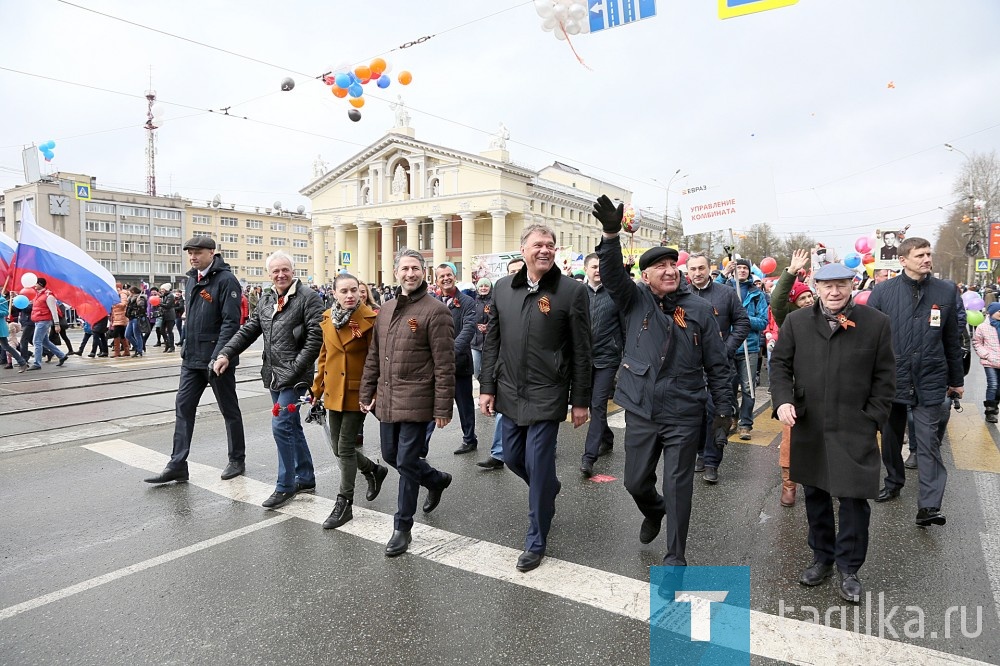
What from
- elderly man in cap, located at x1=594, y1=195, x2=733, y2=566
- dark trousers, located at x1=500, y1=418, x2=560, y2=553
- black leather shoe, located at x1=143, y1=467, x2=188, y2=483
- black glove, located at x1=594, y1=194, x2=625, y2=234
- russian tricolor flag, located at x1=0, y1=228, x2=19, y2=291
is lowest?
black leather shoe, located at x1=143, y1=467, x2=188, y2=483

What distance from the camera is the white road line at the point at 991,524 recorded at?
3648 mm

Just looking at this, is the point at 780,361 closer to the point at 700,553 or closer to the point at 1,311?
the point at 700,553

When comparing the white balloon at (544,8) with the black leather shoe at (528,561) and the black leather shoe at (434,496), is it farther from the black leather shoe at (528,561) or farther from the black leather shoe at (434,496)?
the black leather shoe at (528,561)

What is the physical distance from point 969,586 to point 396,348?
376cm

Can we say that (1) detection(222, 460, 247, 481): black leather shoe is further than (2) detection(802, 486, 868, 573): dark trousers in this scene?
Yes

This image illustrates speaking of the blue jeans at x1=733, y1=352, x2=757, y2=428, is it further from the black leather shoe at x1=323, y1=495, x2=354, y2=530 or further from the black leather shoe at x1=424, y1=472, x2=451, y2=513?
the black leather shoe at x1=323, y1=495, x2=354, y2=530

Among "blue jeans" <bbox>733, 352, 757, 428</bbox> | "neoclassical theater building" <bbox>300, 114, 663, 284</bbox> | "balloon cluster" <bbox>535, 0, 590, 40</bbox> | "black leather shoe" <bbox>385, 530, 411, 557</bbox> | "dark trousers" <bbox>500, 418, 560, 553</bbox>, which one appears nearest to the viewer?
"dark trousers" <bbox>500, 418, 560, 553</bbox>

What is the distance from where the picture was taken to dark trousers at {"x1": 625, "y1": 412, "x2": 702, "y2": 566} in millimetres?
3604

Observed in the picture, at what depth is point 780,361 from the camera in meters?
3.81

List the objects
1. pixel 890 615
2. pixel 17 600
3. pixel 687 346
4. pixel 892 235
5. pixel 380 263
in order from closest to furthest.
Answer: pixel 890 615, pixel 17 600, pixel 687 346, pixel 892 235, pixel 380 263

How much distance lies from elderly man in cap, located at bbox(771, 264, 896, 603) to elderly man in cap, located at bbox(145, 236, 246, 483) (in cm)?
461

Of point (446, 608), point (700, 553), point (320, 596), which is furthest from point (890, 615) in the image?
point (320, 596)

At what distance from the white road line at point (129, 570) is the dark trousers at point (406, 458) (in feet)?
3.59

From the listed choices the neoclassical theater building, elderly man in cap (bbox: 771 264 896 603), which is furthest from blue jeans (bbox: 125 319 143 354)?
the neoclassical theater building
